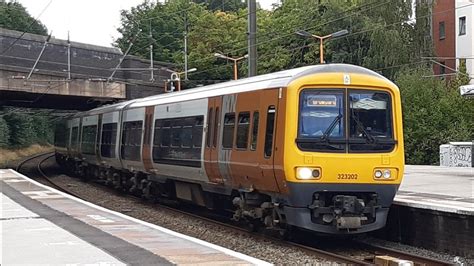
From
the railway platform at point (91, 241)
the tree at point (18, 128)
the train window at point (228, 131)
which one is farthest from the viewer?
the tree at point (18, 128)

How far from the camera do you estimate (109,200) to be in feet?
74.3

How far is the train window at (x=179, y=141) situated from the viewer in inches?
622

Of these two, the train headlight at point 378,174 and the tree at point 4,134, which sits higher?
the tree at point 4,134

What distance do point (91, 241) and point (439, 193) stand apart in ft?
29.3

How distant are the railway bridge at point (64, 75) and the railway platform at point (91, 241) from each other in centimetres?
2327

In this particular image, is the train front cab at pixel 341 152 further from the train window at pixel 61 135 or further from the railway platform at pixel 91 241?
the train window at pixel 61 135

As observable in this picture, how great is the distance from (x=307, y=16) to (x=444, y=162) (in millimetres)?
26871

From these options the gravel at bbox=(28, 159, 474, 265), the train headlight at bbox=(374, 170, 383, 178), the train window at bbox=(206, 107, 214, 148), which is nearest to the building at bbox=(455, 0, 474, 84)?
the gravel at bbox=(28, 159, 474, 265)

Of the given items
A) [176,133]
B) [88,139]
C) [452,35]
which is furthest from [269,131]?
[452,35]

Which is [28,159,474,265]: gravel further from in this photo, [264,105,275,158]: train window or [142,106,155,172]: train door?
[264,105,275,158]: train window

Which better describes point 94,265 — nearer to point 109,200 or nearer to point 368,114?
point 368,114

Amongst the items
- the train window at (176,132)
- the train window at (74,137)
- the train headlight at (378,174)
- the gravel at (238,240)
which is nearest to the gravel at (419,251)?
the gravel at (238,240)

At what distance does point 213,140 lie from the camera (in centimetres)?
1481

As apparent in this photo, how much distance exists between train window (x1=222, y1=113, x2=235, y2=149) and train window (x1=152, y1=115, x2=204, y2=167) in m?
1.37
